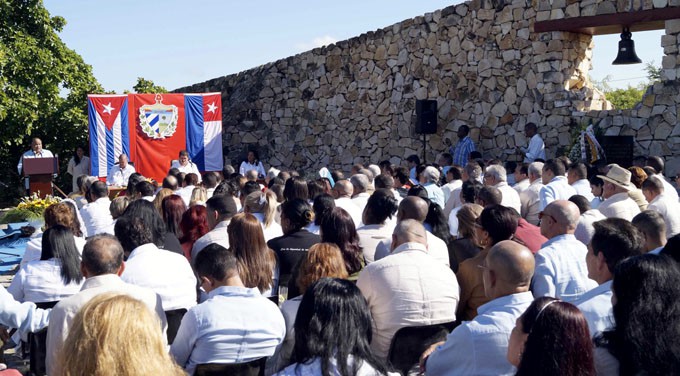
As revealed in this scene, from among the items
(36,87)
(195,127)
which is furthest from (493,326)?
(36,87)

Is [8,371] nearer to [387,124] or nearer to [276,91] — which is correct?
[387,124]

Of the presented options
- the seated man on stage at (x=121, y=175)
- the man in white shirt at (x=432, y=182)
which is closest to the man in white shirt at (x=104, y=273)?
the man in white shirt at (x=432, y=182)

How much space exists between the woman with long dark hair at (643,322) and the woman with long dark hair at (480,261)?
1.40m

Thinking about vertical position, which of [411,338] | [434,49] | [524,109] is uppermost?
[434,49]

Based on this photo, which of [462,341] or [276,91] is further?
[276,91]

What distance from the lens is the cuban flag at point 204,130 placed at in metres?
16.4

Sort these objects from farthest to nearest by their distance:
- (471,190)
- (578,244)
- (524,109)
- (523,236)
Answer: (524,109), (471,190), (523,236), (578,244)

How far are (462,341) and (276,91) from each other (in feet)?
54.3

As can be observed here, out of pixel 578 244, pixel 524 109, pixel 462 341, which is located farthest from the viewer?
pixel 524 109

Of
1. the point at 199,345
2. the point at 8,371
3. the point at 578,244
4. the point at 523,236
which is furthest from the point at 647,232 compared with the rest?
the point at 8,371

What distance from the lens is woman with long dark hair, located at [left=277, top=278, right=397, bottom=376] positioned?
2812 mm

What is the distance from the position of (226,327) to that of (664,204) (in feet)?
14.0

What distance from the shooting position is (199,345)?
11.1ft

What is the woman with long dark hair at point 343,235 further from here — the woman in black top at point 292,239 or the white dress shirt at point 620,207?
the white dress shirt at point 620,207
